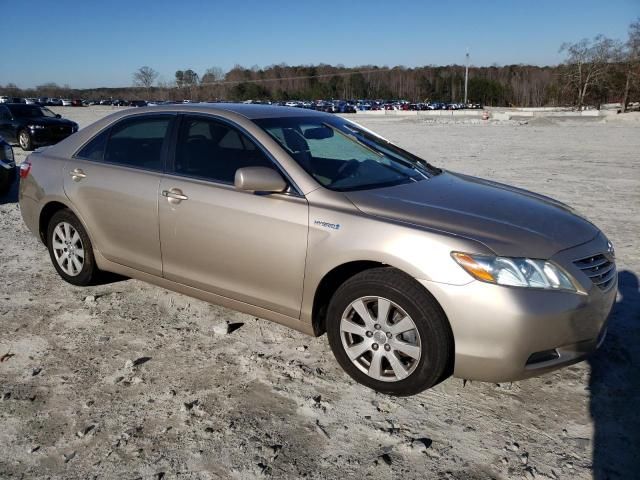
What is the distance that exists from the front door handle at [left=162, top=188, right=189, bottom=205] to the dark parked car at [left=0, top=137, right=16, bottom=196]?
21.1 feet

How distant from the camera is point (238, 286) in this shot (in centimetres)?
364

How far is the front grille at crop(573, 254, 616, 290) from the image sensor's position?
305 centimetres

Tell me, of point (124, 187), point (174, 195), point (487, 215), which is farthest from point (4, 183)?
point (487, 215)

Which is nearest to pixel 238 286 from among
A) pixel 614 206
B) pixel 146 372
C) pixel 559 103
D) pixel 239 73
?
pixel 146 372

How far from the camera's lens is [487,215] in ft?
10.7

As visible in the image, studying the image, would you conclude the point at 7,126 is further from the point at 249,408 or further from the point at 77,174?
the point at 249,408

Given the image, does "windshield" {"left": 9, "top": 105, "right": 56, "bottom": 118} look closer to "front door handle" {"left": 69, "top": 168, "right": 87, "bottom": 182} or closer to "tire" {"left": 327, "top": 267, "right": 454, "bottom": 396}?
"front door handle" {"left": 69, "top": 168, "right": 87, "bottom": 182}

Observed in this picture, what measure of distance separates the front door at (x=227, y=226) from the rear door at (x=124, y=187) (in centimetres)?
16

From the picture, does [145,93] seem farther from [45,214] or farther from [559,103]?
[45,214]

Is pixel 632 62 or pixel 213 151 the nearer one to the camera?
pixel 213 151

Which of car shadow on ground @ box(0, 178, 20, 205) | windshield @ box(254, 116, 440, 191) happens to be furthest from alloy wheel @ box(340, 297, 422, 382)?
car shadow on ground @ box(0, 178, 20, 205)

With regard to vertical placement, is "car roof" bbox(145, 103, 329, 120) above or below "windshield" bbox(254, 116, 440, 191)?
above

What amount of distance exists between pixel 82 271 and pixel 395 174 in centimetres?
278

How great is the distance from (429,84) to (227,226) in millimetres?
149908
